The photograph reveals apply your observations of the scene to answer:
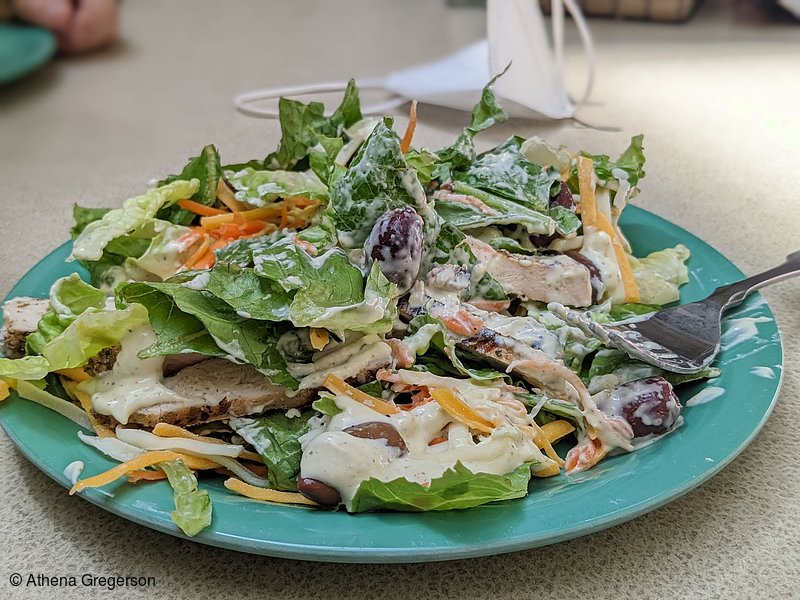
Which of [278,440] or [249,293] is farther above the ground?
[249,293]

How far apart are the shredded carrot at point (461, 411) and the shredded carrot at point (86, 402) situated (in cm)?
37

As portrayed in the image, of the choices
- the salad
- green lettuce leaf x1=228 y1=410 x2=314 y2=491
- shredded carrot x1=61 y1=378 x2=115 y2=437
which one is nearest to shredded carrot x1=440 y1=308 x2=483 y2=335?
the salad

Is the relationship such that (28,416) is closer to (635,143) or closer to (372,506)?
(372,506)

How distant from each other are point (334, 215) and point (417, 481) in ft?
1.31

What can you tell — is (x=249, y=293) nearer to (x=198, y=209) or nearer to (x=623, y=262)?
(x=198, y=209)

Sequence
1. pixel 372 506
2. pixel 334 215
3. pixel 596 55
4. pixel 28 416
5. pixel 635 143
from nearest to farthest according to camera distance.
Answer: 1. pixel 372 506
2. pixel 28 416
3. pixel 334 215
4. pixel 635 143
5. pixel 596 55

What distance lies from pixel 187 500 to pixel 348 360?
0.26m

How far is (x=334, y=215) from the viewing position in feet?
3.56

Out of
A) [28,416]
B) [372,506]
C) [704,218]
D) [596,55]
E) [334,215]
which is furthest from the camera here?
[596,55]

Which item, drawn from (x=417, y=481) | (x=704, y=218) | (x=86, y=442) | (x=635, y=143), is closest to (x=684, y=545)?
(x=417, y=481)

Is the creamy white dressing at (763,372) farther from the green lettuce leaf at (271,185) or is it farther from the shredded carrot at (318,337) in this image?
the green lettuce leaf at (271,185)

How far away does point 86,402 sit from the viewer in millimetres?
951

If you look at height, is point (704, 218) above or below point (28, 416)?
below

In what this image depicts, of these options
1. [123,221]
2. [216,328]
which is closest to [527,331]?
[216,328]
